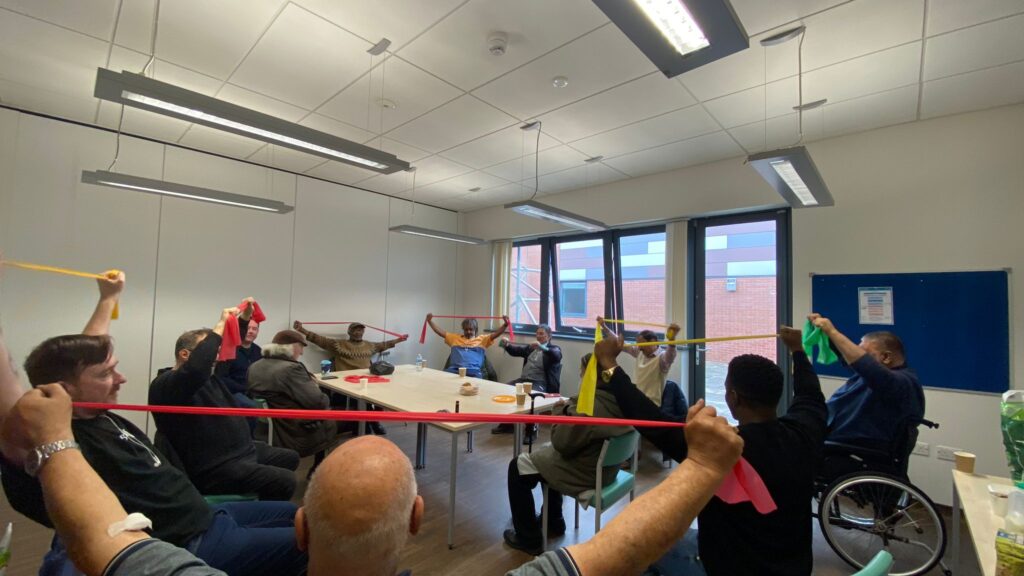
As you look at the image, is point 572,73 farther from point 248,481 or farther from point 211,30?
point 248,481

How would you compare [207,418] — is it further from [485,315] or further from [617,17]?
[485,315]

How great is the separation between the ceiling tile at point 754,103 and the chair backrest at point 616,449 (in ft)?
8.44

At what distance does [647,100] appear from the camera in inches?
123

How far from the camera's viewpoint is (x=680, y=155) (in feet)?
13.9

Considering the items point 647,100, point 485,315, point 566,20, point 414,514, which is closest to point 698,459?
point 414,514

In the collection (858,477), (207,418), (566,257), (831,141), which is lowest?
(858,477)

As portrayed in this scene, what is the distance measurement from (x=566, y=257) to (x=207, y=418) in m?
4.90

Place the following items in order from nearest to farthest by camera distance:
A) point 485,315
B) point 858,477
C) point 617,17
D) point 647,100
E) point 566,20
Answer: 1. point 617,17
2. point 566,20
3. point 858,477
4. point 647,100
5. point 485,315

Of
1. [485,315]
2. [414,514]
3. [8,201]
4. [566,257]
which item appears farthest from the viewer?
[485,315]

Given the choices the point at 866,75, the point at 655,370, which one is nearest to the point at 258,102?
the point at 655,370

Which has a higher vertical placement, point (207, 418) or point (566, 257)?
point (566, 257)

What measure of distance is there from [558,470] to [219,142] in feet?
15.3

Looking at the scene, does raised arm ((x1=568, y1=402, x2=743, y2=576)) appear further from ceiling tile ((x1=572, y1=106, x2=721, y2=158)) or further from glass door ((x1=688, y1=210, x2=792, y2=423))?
glass door ((x1=688, y1=210, x2=792, y2=423))

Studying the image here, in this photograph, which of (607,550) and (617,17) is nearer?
(607,550)
